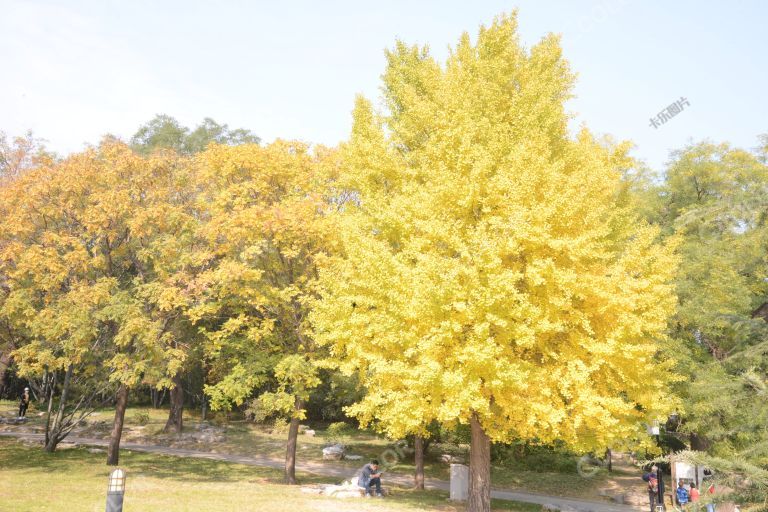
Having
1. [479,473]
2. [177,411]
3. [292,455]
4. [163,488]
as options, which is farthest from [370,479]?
[177,411]

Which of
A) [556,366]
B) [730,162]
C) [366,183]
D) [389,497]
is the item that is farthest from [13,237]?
[730,162]

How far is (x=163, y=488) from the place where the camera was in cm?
1484

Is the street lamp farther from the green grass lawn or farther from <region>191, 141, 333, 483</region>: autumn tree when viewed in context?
<region>191, 141, 333, 483</region>: autumn tree

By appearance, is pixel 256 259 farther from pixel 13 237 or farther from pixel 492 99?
pixel 492 99

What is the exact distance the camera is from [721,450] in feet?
55.0

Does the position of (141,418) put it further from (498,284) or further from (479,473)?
(498,284)

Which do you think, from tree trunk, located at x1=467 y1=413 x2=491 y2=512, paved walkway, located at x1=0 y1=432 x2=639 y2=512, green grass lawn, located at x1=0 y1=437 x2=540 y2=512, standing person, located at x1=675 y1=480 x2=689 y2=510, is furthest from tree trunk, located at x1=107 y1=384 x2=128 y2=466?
standing person, located at x1=675 y1=480 x2=689 y2=510

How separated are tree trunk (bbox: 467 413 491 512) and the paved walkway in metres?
5.34

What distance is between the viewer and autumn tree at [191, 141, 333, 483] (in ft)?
52.8

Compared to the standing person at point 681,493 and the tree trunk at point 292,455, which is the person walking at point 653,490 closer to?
the standing person at point 681,493

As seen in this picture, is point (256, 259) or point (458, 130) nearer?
point (458, 130)

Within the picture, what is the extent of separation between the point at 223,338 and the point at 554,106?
12.3 metres

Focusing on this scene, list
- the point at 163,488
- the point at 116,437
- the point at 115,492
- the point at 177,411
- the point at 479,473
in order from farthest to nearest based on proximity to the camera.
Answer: the point at 177,411 → the point at 116,437 → the point at 163,488 → the point at 479,473 → the point at 115,492

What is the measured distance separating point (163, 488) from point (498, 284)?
10.8m
